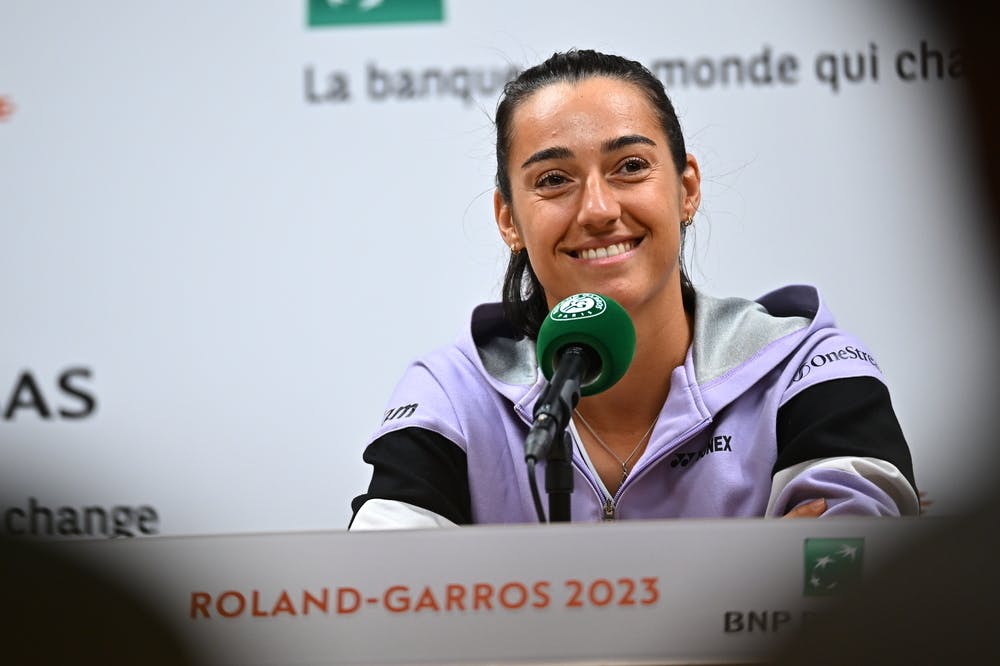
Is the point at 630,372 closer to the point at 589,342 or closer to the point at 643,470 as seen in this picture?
the point at 643,470

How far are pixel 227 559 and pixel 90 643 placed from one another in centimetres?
37

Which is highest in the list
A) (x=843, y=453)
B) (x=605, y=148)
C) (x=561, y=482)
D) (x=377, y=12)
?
(x=377, y=12)

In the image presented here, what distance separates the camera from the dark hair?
6.63ft

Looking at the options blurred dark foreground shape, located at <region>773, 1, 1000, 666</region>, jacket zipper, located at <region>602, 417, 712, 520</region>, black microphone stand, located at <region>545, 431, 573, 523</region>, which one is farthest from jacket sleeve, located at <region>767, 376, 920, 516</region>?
blurred dark foreground shape, located at <region>773, 1, 1000, 666</region>

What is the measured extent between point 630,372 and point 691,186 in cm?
36

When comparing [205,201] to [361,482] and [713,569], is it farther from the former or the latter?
[713,569]

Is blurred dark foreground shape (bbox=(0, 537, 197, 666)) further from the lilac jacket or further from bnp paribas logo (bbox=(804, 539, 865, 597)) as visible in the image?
the lilac jacket

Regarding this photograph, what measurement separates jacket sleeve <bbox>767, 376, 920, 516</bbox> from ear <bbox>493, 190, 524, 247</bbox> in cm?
57

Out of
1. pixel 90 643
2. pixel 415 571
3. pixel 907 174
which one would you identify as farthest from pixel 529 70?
pixel 90 643

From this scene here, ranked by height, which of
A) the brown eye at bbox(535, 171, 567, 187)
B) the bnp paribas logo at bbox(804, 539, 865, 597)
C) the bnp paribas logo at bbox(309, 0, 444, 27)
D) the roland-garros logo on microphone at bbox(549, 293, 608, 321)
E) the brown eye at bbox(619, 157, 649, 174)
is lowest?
the bnp paribas logo at bbox(804, 539, 865, 597)

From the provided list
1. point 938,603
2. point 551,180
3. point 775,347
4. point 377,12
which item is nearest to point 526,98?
point 551,180

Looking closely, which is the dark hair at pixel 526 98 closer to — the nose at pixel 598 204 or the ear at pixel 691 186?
the ear at pixel 691 186

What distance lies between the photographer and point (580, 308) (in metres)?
1.32

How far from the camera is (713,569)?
99cm
